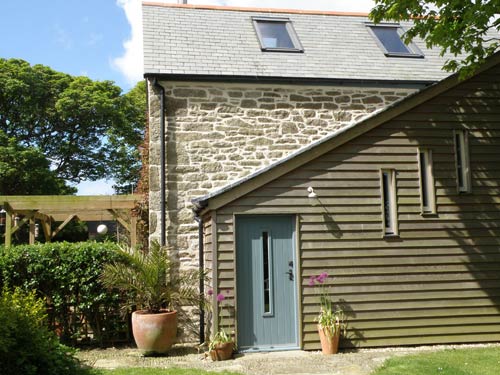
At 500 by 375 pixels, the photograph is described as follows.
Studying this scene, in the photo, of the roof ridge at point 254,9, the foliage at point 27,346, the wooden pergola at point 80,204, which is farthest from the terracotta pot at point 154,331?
the roof ridge at point 254,9

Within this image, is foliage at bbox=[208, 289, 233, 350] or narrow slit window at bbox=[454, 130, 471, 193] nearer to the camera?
foliage at bbox=[208, 289, 233, 350]

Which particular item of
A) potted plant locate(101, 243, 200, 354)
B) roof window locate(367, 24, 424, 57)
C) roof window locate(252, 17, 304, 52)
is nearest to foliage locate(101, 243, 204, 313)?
potted plant locate(101, 243, 200, 354)

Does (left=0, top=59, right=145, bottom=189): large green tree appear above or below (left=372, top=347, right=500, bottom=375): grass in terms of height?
above

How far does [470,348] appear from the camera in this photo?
27.5 ft

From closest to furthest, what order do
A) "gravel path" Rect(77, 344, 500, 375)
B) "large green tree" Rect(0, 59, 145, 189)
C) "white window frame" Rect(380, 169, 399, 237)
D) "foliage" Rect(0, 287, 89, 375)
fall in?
"foliage" Rect(0, 287, 89, 375) < "gravel path" Rect(77, 344, 500, 375) < "white window frame" Rect(380, 169, 399, 237) < "large green tree" Rect(0, 59, 145, 189)

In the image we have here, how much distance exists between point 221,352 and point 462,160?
5.57 meters

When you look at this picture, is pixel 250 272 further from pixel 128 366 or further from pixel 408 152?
pixel 408 152

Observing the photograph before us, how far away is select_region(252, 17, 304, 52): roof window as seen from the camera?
11773 mm

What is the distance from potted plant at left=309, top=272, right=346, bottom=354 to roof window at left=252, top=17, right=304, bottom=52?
5.74m

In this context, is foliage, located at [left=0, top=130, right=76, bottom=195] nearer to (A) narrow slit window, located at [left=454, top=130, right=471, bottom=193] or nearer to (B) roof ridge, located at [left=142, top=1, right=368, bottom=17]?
(B) roof ridge, located at [left=142, top=1, right=368, bottom=17]

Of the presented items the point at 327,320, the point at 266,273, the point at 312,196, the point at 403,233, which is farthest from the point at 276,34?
the point at 327,320

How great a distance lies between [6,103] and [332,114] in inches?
873

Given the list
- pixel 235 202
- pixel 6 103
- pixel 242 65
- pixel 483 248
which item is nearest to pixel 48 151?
pixel 6 103

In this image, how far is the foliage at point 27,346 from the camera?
18.0 feet
